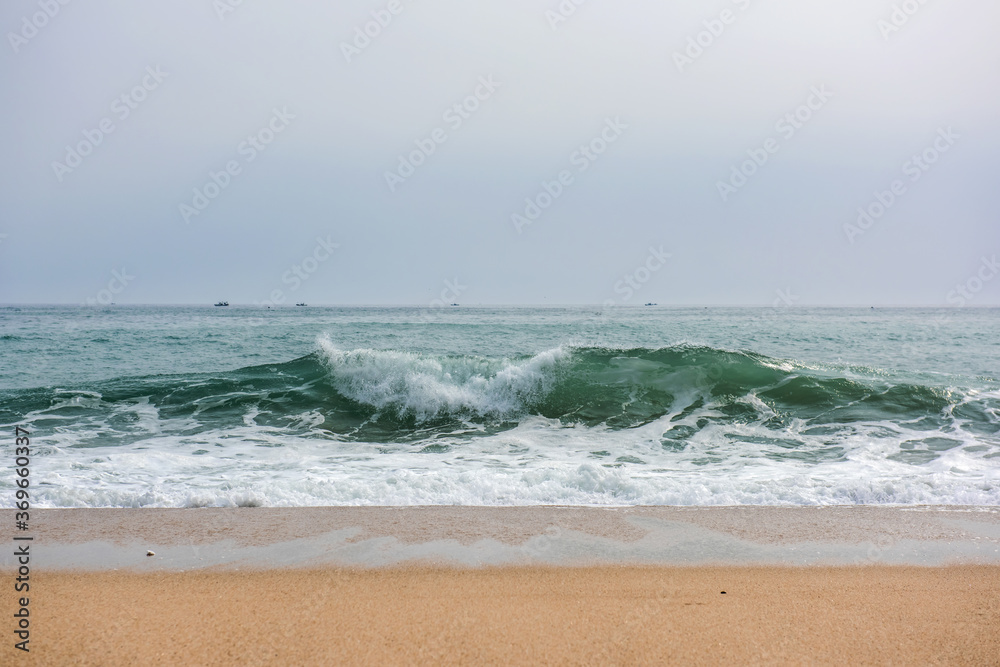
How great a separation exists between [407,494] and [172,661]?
8.93 ft

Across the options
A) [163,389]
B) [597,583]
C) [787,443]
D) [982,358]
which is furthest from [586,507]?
[982,358]

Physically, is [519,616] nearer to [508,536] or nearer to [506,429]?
[508,536]

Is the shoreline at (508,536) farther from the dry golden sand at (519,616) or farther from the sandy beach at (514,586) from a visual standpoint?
the dry golden sand at (519,616)

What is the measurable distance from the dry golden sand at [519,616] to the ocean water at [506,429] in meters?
1.58

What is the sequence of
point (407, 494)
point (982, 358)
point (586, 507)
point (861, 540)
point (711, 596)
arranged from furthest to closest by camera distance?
point (982, 358)
point (407, 494)
point (586, 507)
point (861, 540)
point (711, 596)

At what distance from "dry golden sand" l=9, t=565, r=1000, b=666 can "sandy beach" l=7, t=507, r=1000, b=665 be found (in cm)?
1

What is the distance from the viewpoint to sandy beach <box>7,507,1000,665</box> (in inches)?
103

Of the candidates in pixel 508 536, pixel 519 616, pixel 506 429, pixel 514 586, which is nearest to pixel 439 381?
pixel 506 429

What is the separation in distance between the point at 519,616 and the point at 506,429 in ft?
20.6

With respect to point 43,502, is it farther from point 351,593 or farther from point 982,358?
point 982,358

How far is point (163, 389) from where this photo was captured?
11555mm

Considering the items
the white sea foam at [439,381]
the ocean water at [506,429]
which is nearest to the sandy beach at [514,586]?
the ocean water at [506,429]

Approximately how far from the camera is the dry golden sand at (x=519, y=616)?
8.38 ft

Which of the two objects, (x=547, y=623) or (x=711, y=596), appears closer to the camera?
(x=547, y=623)
